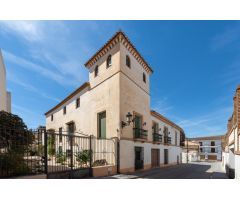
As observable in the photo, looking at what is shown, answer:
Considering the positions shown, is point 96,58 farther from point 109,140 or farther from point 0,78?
point 0,78

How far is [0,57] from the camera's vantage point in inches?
651

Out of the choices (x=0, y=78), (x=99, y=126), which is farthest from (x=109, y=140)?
(x=0, y=78)

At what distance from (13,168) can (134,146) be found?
8140 mm

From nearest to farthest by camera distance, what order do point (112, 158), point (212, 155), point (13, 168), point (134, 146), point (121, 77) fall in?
point (13, 168) → point (112, 158) → point (121, 77) → point (134, 146) → point (212, 155)

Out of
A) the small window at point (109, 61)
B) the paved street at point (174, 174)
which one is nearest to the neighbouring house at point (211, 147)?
the paved street at point (174, 174)

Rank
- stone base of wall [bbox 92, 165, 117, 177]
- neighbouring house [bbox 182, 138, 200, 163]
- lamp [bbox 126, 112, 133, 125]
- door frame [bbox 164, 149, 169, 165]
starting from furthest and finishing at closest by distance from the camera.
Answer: neighbouring house [bbox 182, 138, 200, 163], door frame [bbox 164, 149, 169, 165], lamp [bbox 126, 112, 133, 125], stone base of wall [bbox 92, 165, 117, 177]

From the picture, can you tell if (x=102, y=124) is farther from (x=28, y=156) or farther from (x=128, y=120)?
(x=28, y=156)

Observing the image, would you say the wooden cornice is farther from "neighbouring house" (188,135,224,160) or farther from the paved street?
"neighbouring house" (188,135,224,160)

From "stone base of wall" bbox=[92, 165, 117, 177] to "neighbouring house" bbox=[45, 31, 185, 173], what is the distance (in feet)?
2.22

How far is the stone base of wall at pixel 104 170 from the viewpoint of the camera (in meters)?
10.3

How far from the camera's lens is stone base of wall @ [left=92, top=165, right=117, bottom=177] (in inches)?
405

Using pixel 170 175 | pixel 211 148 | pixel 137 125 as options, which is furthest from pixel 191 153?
pixel 137 125

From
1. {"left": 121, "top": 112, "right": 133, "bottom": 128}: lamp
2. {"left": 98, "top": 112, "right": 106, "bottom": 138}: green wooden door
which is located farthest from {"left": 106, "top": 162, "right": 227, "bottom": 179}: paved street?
{"left": 98, "top": 112, "right": 106, "bottom": 138}: green wooden door

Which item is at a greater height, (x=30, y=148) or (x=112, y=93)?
(x=112, y=93)
